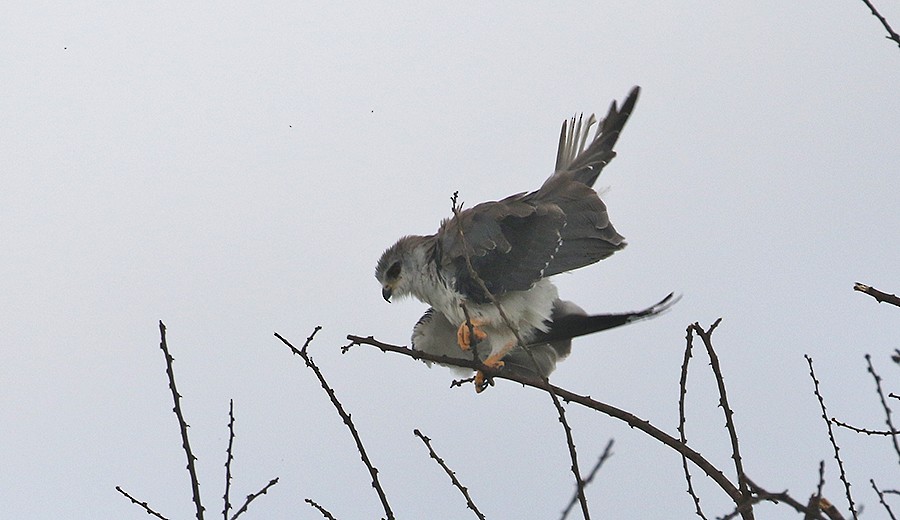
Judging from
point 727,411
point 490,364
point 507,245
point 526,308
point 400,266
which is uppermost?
point 400,266

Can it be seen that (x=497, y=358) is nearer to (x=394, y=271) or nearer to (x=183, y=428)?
(x=394, y=271)

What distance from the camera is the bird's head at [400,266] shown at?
233 inches

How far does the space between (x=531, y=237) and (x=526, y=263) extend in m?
0.15

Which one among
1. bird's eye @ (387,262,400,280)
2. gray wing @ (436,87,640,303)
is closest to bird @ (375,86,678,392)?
gray wing @ (436,87,640,303)

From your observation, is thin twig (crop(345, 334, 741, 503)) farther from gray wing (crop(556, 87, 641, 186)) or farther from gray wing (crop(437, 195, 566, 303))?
gray wing (crop(556, 87, 641, 186))

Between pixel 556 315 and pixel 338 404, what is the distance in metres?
2.42

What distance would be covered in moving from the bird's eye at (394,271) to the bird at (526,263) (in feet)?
0.99

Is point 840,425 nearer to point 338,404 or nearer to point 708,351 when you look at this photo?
point 708,351

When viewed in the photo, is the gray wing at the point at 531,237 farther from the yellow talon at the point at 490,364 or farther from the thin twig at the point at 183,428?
the thin twig at the point at 183,428

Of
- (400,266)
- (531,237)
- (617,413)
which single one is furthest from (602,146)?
(617,413)

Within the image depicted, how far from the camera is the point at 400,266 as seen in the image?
6.07m

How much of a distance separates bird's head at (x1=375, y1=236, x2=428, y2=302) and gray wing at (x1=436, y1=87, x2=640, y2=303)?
1.02ft

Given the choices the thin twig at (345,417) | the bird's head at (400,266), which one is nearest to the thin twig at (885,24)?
the thin twig at (345,417)

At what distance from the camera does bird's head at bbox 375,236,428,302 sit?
5.93 metres
